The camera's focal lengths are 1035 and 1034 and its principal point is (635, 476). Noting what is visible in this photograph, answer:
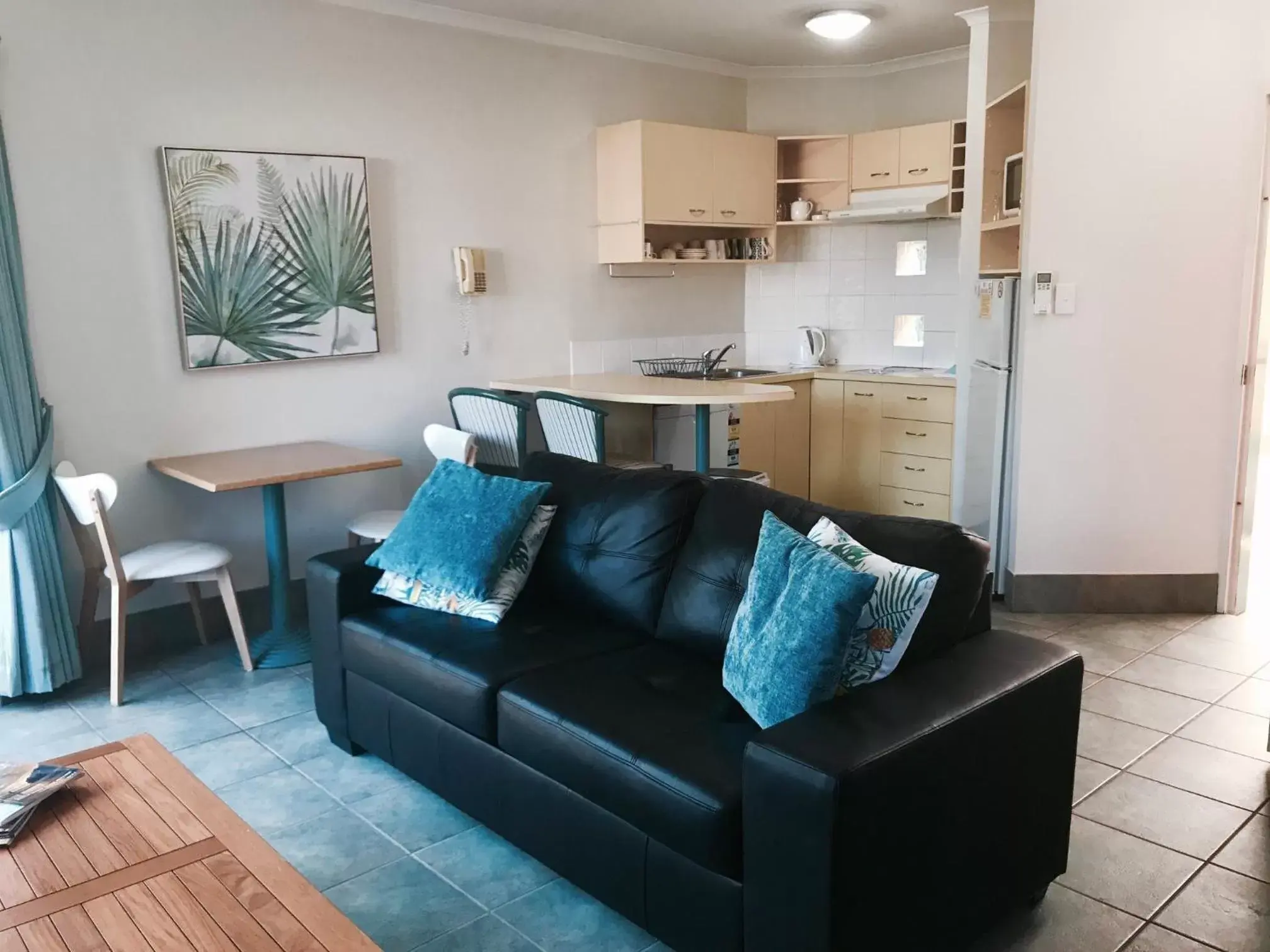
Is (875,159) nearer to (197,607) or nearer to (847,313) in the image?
(847,313)

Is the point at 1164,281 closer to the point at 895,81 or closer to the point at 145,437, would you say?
the point at 895,81

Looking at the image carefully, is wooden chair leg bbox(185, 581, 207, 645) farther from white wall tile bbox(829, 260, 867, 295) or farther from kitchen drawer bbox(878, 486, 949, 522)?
white wall tile bbox(829, 260, 867, 295)

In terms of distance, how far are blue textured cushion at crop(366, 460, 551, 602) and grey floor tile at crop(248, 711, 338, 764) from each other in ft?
2.13

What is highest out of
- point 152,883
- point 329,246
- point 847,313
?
point 329,246

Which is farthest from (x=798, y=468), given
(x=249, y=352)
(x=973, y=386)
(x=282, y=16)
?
(x=282, y=16)

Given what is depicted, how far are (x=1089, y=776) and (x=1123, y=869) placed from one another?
1.66 feet

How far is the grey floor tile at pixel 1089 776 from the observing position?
2.89 metres

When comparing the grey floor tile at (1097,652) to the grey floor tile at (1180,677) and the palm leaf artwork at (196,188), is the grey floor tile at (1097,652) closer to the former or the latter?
the grey floor tile at (1180,677)

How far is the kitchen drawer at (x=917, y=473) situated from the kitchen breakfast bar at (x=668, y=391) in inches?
46.7

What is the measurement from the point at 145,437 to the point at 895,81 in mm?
4522

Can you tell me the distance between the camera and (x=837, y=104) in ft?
20.4

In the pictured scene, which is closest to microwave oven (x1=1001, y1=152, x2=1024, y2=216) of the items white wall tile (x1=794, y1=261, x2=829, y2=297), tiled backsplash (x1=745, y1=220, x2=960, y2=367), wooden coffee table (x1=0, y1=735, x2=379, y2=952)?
tiled backsplash (x1=745, y1=220, x2=960, y2=367)

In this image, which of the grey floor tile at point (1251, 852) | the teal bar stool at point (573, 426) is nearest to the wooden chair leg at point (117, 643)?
the teal bar stool at point (573, 426)

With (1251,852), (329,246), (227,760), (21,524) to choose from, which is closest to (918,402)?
(329,246)
